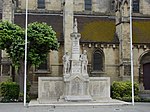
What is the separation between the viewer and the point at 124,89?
103 ft

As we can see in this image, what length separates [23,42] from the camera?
2858cm

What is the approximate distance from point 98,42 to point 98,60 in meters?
2.34

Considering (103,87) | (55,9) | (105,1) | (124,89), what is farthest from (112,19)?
(103,87)

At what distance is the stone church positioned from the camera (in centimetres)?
3528

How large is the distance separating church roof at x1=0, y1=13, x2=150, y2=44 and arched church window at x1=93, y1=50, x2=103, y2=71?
62.3 inches

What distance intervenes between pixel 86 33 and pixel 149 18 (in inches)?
Answer: 395

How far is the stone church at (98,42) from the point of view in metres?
35.3

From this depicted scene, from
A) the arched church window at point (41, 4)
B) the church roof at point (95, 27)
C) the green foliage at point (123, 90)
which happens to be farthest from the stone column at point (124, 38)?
the arched church window at point (41, 4)

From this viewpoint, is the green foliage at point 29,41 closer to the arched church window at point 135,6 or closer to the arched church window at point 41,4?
the arched church window at point 41,4

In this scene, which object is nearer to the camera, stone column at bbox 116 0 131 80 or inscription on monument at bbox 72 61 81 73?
inscription on monument at bbox 72 61 81 73

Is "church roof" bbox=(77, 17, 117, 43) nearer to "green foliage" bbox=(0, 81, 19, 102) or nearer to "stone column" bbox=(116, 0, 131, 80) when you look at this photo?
"stone column" bbox=(116, 0, 131, 80)

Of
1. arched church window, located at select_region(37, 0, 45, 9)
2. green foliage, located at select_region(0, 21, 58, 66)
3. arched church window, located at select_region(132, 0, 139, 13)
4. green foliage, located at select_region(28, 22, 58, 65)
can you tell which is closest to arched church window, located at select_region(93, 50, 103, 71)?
green foliage, located at select_region(28, 22, 58, 65)

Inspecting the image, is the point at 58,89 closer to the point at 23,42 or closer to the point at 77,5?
the point at 23,42

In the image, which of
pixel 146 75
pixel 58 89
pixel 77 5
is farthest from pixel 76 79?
pixel 77 5
